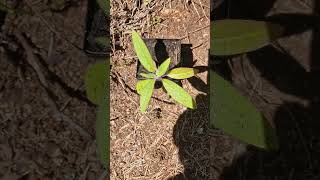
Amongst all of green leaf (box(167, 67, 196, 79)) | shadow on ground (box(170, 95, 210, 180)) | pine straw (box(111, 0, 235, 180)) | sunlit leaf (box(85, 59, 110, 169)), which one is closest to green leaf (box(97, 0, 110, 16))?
pine straw (box(111, 0, 235, 180))

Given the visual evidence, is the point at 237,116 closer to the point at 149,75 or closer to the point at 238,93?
the point at 238,93

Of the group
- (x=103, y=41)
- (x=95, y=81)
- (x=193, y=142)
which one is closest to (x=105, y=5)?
(x=103, y=41)

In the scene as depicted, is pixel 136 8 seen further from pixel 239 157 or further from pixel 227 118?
pixel 239 157

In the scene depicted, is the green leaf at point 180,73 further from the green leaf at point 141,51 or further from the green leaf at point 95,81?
the green leaf at point 95,81

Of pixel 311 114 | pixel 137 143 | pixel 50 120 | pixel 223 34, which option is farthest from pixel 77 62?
pixel 311 114

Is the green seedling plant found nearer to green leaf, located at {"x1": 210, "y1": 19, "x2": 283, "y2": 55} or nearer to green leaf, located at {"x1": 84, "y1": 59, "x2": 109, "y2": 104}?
green leaf, located at {"x1": 210, "y1": 19, "x2": 283, "y2": 55}

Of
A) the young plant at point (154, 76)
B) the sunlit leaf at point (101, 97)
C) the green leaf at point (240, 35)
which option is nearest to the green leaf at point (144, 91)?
the young plant at point (154, 76)
